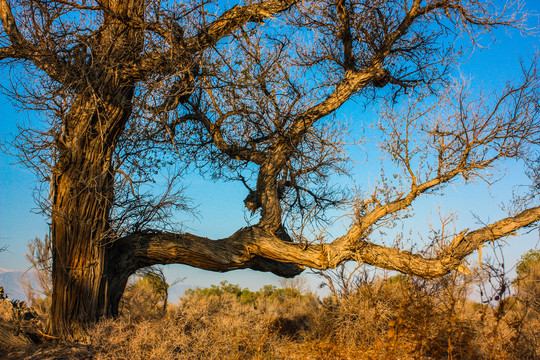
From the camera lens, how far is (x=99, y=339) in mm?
5465

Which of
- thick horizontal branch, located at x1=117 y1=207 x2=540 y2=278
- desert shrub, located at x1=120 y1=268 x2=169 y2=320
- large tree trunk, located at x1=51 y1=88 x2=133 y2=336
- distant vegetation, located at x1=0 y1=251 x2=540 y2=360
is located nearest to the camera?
distant vegetation, located at x1=0 y1=251 x2=540 y2=360

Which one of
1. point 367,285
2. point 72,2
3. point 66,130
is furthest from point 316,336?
point 72,2

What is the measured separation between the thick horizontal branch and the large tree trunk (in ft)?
2.35

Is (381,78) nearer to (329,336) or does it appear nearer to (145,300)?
(329,336)

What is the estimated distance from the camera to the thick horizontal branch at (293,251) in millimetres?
6438

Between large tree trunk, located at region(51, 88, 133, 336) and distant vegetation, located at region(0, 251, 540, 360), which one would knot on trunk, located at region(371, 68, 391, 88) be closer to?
distant vegetation, located at region(0, 251, 540, 360)

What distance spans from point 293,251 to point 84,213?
10.9 feet

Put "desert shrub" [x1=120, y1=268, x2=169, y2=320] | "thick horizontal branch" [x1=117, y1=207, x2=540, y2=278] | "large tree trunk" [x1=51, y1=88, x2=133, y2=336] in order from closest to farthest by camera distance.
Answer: "large tree trunk" [x1=51, y1=88, x2=133, y2=336] < "thick horizontal branch" [x1=117, y1=207, x2=540, y2=278] < "desert shrub" [x1=120, y1=268, x2=169, y2=320]

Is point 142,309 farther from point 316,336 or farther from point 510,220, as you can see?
point 510,220

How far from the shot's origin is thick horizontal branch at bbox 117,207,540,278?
6438 mm

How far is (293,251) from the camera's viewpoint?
682 cm

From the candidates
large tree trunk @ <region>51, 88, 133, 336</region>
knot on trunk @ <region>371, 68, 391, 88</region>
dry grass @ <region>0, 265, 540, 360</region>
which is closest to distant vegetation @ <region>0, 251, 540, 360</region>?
dry grass @ <region>0, 265, 540, 360</region>

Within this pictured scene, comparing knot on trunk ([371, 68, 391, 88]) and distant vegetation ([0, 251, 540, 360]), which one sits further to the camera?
knot on trunk ([371, 68, 391, 88])

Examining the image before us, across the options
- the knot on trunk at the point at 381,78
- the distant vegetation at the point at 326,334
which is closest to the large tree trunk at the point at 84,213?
the distant vegetation at the point at 326,334
